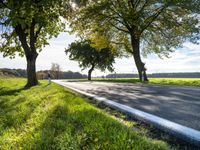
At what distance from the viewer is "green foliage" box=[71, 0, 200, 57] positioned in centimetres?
2330

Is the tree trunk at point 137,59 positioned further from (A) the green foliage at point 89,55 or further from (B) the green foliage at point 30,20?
(A) the green foliage at point 89,55

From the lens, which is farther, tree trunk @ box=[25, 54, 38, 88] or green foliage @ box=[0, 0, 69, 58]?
tree trunk @ box=[25, 54, 38, 88]

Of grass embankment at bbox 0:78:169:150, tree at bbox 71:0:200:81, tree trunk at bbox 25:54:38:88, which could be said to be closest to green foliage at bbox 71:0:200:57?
tree at bbox 71:0:200:81

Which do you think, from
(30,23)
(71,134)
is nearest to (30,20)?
(30,23)

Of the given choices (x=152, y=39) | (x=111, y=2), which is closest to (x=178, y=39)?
(x=152, y=39)

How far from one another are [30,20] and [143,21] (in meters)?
12.9

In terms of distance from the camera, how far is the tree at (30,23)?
9.51 m

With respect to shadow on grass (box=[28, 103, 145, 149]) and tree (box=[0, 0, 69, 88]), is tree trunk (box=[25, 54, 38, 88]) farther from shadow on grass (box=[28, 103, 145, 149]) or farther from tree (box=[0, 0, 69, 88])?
shadow on grass (box=[28, 103, 145, 149])

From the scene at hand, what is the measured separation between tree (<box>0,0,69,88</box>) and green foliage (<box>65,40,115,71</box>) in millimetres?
25906

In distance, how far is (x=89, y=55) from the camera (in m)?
51.9

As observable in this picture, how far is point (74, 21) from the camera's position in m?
26.7

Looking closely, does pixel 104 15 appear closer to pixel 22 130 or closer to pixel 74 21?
pixel 74 21

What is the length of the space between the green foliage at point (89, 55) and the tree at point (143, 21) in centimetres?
2099

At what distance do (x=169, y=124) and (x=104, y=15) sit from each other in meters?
22.7
